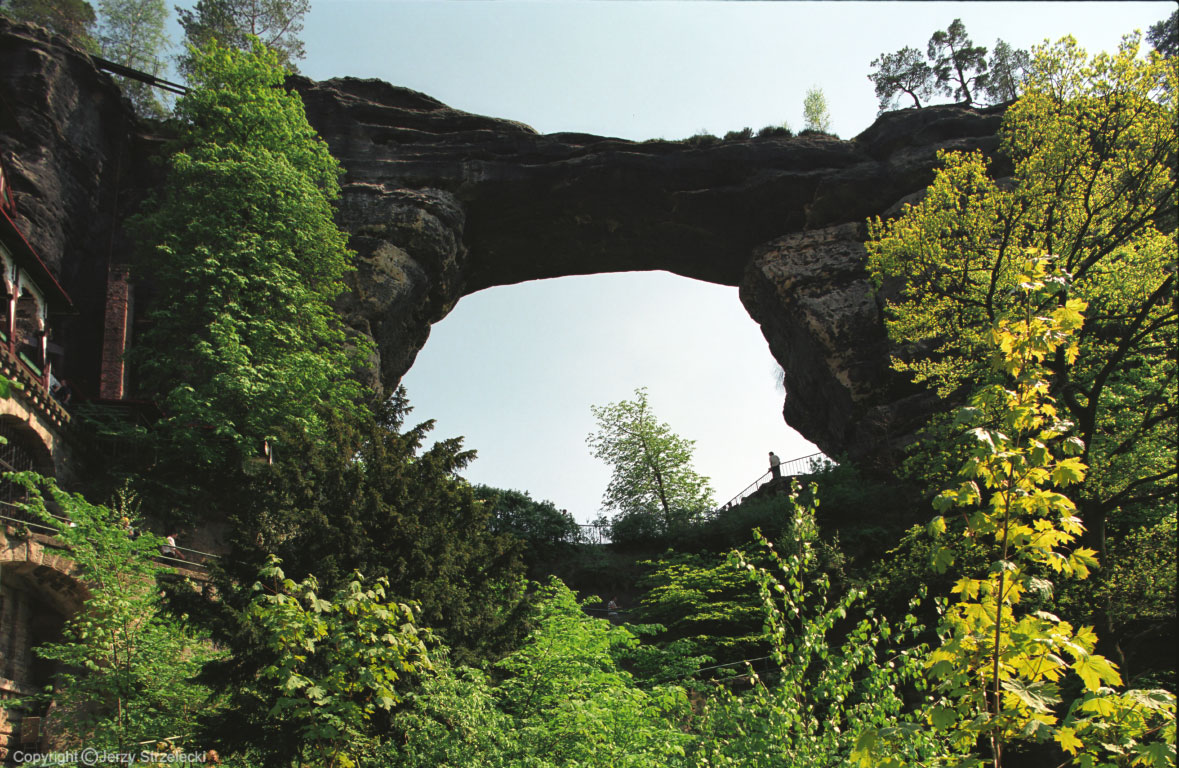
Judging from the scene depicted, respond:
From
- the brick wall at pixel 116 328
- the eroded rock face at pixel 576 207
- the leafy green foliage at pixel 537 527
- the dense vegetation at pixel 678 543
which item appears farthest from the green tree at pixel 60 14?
the leafy green foliage at pixel 537 527

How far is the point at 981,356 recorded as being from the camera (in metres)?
17.7

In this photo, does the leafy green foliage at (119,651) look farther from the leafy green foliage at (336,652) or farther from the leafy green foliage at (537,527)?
the leafy green foliage at (537,527)

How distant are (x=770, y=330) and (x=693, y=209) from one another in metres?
5.65

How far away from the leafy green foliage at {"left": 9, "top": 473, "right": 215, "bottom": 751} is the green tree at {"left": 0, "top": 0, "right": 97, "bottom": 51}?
3360 cm

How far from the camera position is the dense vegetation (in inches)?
166

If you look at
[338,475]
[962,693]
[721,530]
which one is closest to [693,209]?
[721,530]

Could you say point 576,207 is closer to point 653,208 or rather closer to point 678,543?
point 653,208

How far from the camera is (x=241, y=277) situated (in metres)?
20.9

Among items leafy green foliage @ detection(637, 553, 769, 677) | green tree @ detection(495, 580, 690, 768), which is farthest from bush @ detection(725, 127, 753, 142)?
green tree @ detection(495, 580, 690, 768)

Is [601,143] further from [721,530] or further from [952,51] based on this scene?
[952,51]

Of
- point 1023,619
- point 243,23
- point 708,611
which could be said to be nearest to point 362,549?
point 1023,619

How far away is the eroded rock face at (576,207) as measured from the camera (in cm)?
2711

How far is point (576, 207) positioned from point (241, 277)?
13937mm

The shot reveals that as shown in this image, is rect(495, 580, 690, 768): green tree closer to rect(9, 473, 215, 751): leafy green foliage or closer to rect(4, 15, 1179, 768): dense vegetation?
rect(4, 15, 1179, 768): dense vegetation
